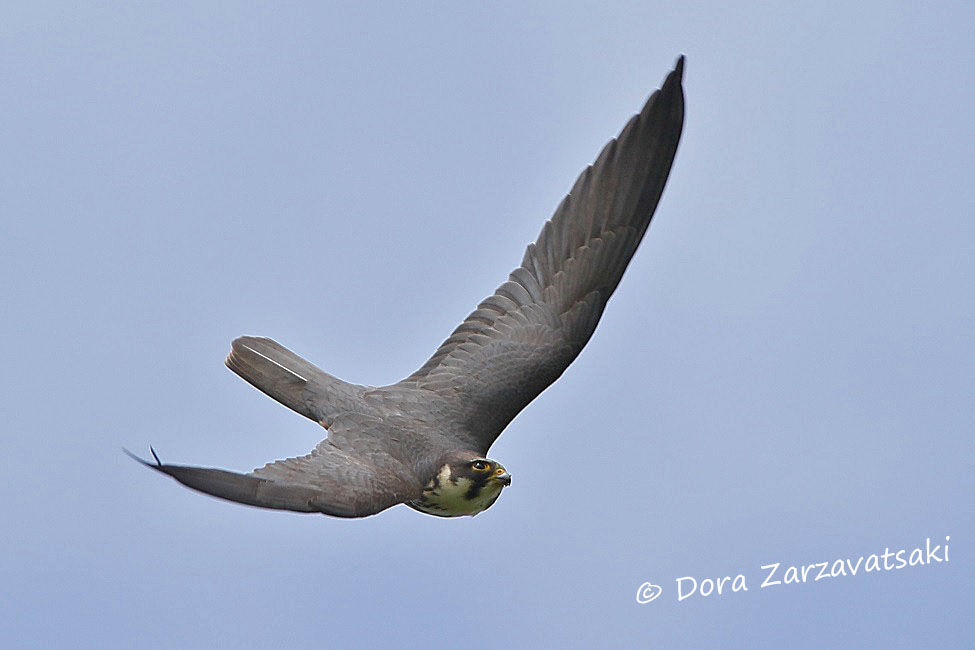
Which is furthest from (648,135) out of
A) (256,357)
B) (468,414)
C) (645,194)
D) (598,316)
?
(256,357)

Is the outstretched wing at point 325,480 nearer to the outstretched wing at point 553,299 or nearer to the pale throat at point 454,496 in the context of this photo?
the pale throat at point 454,496

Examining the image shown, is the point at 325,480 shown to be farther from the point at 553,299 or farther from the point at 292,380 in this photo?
the point at 553,299

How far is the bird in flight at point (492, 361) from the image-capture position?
11625mm

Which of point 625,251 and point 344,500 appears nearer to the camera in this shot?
point 344,500

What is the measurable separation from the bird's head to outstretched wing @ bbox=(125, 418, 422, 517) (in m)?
0.16

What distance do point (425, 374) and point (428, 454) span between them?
1.21 m

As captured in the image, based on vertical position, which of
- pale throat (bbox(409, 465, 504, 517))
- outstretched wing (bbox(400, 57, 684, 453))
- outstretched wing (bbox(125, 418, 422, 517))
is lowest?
outstretched wing (bbox(125, 418, 422, 517))

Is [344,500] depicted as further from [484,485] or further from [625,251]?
[625,251]

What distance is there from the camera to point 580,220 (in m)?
12.8

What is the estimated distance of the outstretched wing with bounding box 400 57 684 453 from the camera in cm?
1243

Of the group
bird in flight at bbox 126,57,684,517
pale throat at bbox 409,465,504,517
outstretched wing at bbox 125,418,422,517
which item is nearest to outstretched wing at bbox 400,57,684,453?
bird in flight at bbox 126,57,684,517

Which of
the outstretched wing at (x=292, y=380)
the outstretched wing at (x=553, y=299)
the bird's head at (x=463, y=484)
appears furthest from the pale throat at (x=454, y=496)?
the outstretched wing at (x=292, y=380)

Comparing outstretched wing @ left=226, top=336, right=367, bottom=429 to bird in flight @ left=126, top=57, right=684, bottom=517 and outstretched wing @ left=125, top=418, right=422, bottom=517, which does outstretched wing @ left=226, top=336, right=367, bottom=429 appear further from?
outstretched wing @ left=125, top=418, right=422, bottom=517

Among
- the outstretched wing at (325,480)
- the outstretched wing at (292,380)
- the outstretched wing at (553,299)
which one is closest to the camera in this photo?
the outstretched wing at (325,480)
